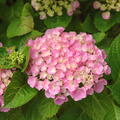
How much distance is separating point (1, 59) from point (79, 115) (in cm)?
49

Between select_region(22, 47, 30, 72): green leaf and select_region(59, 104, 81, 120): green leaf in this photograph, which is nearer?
select_region(22, 47, 30, 72): green leaf

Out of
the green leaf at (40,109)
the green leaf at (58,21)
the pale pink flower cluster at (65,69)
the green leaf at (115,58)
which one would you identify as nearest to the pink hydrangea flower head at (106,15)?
the green leaf at (58,21)

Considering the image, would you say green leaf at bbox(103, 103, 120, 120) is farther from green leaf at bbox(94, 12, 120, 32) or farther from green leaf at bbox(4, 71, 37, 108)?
green leaf at bbox(94, 12, 120, 32)

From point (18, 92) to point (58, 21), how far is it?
0.62 metres

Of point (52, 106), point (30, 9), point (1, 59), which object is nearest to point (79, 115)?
point (52, 106)

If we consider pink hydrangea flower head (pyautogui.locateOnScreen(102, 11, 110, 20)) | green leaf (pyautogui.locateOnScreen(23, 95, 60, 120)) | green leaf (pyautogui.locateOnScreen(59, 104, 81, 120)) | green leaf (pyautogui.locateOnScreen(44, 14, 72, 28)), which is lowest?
green leaf (pyautogui.locateOnScreen(59, 104, 81, 120))

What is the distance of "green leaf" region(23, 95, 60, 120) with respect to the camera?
1.71 metres

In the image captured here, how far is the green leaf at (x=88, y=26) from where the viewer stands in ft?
7.33

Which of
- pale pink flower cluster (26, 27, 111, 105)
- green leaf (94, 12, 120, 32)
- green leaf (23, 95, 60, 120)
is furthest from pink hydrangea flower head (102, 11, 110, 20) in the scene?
green leaf (23, 95, 60, 120)

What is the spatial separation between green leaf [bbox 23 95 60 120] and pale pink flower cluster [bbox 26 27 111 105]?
73mm

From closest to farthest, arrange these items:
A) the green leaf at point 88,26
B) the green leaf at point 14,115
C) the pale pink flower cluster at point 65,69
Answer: the pale pink flower cluster at point 65,69
the green leaf at point 14,115
the green leaf at point 88,26

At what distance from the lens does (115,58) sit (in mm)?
1792

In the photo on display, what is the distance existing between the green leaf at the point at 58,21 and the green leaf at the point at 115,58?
408 mm

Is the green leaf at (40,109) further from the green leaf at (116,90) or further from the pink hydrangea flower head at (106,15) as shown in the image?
the pink hydrangea flower head at (106,15)
